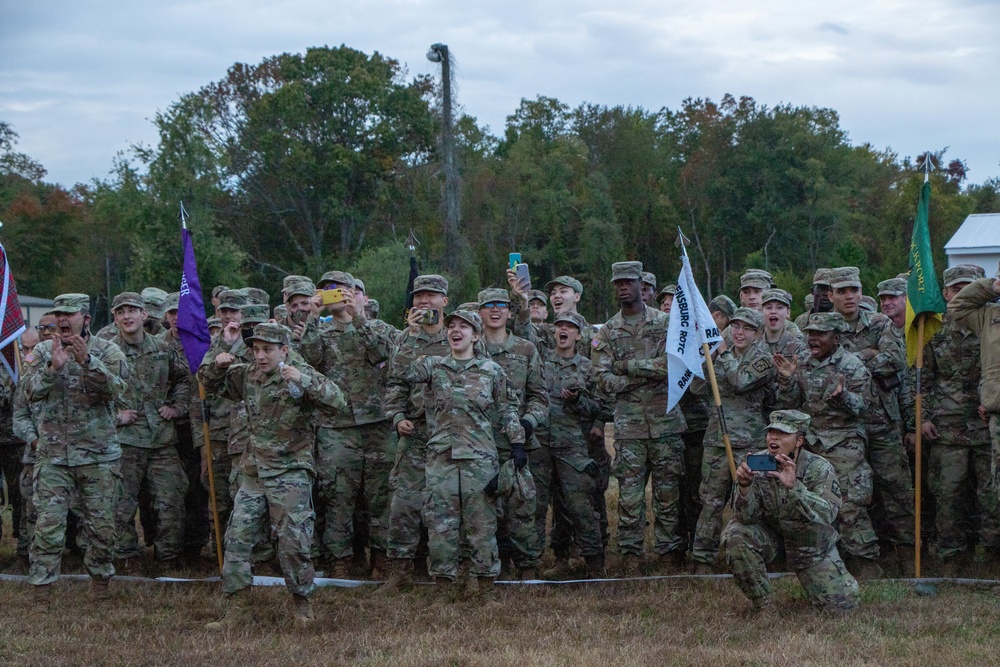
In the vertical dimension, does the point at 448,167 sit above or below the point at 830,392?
above

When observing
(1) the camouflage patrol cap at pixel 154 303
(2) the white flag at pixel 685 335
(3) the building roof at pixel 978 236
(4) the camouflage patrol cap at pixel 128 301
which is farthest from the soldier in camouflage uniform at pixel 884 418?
(3) the building roof at pixel 978 236

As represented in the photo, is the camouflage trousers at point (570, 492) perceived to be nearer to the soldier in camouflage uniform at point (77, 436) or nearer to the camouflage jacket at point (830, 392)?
the camouflage jacket at point (830, 392)

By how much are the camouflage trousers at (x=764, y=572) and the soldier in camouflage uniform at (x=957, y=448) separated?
2068mm

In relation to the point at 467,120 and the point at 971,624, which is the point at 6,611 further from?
the point at 467,120

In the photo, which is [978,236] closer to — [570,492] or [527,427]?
[570,492]

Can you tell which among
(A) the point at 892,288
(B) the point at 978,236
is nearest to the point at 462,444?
(A) the point at 892,288

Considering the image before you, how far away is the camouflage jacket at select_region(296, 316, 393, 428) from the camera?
33.5 feet

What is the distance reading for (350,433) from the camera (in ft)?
33.7

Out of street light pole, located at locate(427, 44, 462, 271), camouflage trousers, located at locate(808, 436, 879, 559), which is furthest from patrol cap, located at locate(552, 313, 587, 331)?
street light pole, located at locate(427, 44, 462, 271)

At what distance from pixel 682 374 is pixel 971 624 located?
2.99 metres

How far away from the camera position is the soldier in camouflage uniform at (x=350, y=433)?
33.4ft

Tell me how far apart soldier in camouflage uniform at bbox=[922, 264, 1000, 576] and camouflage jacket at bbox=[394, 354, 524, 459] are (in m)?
3.96

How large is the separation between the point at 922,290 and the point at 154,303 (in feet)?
25.7

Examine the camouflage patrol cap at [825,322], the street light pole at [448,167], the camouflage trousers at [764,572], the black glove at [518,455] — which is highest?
the street light pole at [448,167]
